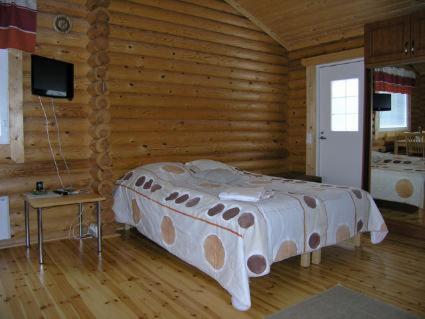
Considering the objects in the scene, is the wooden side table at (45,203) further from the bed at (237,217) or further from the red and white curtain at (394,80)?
the red and white curtain at (394,80)

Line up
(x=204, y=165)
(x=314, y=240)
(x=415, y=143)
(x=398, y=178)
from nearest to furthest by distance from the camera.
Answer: (x=314, y=240) < (x=415, y=143) < (x=398, y=178) < (x=204, y=165)

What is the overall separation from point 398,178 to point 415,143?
17.4 inches

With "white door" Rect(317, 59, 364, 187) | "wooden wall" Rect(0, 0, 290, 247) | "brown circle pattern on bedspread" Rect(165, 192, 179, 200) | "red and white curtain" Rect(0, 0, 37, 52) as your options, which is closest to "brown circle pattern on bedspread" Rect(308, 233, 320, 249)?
"brown circle pattern on bedspread" Rect(165, 192, 179, 200)

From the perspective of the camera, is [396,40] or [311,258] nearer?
[311,258]

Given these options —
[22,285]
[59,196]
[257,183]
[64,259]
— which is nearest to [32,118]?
[59,196]

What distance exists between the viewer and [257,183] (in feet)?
12.5

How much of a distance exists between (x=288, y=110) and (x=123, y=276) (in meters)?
3.96

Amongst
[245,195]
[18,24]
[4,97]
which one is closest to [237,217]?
[245,195]

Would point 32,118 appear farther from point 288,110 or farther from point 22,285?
point 288,110

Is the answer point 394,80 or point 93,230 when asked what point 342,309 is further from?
point 394,80

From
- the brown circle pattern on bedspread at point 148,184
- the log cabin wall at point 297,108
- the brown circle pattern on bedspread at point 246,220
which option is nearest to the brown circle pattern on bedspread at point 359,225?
the brown circle pattern on bedspread at point 246,220

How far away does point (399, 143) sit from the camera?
13.2ft

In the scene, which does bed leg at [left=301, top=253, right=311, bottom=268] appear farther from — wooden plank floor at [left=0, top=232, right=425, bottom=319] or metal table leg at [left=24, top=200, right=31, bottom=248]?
metal table leg at [left=24, top=200, right=31, bottom=248]

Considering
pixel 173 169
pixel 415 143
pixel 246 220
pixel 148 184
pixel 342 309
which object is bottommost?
pixel 342 309
